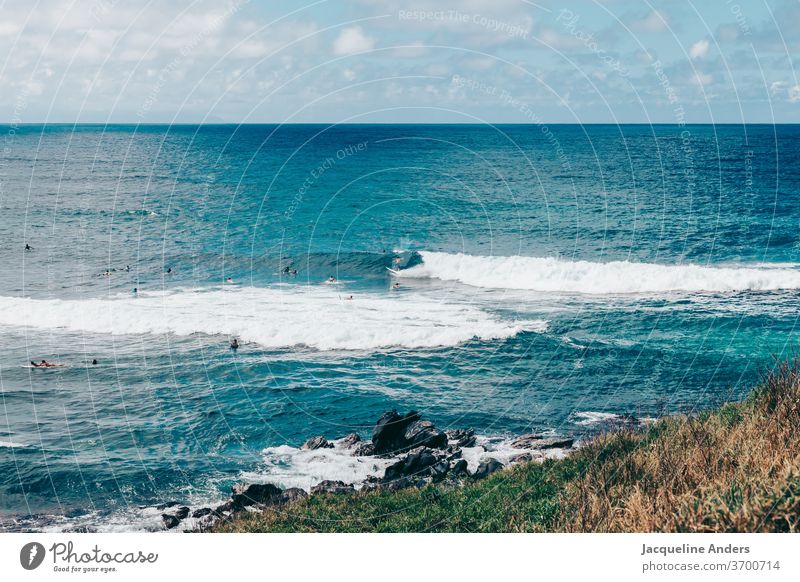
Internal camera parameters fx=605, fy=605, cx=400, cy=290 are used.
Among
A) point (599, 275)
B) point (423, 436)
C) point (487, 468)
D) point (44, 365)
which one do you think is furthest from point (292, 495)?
point (599, 275)

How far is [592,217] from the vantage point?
2667 inches

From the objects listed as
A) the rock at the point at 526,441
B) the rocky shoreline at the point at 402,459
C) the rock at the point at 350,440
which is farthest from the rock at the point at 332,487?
the rock at the point at 526,441

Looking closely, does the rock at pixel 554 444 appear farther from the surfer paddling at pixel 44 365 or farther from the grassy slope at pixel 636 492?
the surfer paddling at pixel 44 365

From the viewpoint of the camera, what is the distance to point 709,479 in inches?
380

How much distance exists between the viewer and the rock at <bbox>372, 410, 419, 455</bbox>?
67.4ft

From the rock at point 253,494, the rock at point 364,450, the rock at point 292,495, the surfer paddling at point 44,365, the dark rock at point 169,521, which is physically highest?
the surfer paddling at point 44,365

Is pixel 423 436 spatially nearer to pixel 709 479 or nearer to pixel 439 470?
pixel 439 470

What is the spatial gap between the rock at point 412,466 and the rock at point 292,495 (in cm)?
273

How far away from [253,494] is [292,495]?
4.20ft

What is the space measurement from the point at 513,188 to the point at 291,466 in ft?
241

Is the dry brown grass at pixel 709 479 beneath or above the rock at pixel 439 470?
above

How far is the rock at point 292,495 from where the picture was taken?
16469 millimetres
